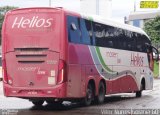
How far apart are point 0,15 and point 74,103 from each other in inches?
3094

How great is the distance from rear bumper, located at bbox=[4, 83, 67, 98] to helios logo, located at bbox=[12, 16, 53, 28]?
78.1 inches

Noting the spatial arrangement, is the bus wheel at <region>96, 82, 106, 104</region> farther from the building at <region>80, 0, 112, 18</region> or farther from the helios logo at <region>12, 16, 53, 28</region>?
the building at <region>80, 0, 112, 18</region>

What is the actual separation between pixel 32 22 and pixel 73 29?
1.35 metres

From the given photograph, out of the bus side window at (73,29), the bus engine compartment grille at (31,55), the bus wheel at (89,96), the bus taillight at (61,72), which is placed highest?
the bus side window at (73,29)

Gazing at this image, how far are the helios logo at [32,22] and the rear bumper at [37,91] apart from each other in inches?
78.1

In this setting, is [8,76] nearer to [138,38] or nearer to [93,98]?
[93,98]

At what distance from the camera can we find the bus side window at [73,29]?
17.9 meters

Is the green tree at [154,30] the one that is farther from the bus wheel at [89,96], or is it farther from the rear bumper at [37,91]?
the rear bumper at [37,91]

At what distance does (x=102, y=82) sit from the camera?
21.1 meters

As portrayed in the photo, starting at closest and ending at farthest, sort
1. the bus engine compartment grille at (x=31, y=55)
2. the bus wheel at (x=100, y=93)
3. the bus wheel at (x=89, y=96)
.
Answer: the bus engine compartment grille at (x=31, y=55)
the bus wheel at (x=89, y=96)
the bus wheel at (x=100, y=93)

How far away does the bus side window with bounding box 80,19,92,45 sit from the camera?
19.0 m

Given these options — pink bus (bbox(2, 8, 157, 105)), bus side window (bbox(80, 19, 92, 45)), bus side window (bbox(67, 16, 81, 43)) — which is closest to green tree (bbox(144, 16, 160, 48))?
bus side window (bbox(80, 19, 92, 45))

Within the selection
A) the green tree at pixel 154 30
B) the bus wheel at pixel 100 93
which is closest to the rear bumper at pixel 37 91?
the bus wheel at pixel 100 93

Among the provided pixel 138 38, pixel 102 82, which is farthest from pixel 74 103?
pixel 138 38
